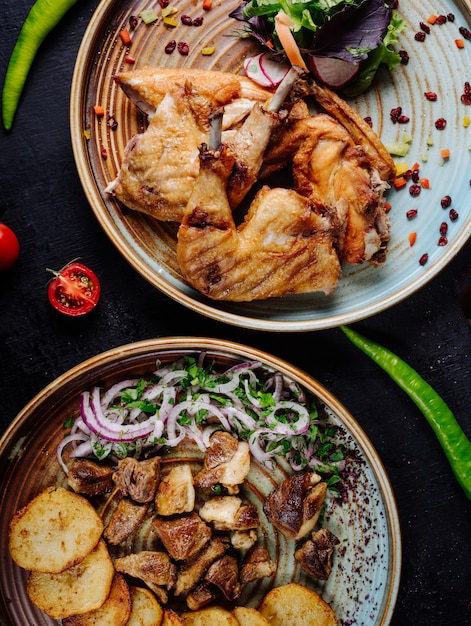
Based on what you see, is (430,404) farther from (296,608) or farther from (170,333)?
(170,333)

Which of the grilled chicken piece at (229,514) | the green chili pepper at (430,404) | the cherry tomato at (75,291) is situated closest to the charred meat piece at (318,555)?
the grilled chicken piece at (229,514)

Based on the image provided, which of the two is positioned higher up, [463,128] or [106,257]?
[463,128]

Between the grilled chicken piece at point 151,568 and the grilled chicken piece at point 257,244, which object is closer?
the grilled chicken piece at point 257,244

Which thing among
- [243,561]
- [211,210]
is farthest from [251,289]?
[243,561]

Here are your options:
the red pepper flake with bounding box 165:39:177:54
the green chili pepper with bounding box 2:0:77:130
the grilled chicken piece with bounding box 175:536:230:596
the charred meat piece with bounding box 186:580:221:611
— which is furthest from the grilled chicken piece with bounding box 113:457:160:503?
the red pepper flake with bounding box 165:39:177:54

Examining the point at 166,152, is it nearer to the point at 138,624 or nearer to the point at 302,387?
the point at 302,387

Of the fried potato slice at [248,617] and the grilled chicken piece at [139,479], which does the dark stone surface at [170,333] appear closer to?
A: the grilled chicken piece at [139,479]
